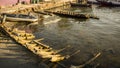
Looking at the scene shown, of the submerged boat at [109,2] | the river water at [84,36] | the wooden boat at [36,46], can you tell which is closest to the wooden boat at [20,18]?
the river water at [84,36]

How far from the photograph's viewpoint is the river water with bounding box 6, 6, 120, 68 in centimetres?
2824

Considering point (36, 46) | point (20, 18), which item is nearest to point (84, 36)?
point (36, 46)

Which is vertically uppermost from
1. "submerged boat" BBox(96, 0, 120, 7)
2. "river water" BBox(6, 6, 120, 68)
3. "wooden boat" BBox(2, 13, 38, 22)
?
"wooden boat" BBox(2, 13, 38, 22)

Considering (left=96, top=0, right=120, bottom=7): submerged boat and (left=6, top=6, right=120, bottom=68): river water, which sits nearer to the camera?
(left=6, top=6, right=120, bottom=68): river water

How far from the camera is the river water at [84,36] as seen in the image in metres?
28.2

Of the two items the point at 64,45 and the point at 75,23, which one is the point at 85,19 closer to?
the point at 75,23

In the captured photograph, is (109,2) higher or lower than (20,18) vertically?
lower

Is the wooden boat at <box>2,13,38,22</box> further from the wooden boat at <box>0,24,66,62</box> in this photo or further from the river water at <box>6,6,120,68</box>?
the wooden boat at <box>0,24,66,62</box>

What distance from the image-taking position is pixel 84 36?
37.8 meters

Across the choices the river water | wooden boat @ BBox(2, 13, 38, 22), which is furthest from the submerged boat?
wooden boat @ BBox(2, 13, 38, 22)

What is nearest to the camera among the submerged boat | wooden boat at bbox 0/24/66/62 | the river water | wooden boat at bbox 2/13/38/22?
wooden boat at bbox 0/24/66/62

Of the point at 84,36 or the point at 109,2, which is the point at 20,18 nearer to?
the point at 84,36

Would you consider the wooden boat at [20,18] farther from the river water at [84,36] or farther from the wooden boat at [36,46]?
the wooden boat at [36,46]

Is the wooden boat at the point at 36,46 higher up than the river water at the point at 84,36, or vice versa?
the wooden boat at the point at 36,46
